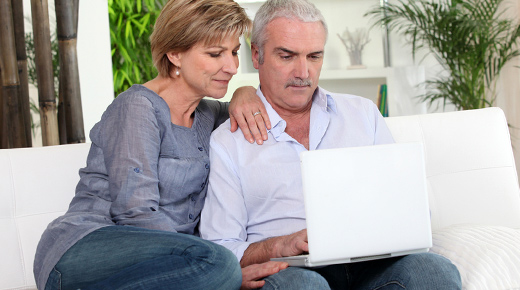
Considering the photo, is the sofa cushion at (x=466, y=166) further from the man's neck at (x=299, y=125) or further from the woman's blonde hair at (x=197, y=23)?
the woman's blonde hair at (x=197, y=23)

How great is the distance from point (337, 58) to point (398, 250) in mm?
3837

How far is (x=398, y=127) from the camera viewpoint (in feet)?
6.53

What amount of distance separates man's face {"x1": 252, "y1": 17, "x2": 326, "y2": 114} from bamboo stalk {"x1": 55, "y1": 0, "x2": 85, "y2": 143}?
0.88 metres

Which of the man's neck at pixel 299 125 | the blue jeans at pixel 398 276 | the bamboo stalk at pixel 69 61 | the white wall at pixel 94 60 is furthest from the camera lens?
the white wall at pixel 94 60

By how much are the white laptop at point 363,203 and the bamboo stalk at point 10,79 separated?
5.05ft

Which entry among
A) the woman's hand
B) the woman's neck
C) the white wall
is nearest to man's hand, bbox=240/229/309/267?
the woman's hand

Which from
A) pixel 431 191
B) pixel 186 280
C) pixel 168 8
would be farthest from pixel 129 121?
pixel 431 191

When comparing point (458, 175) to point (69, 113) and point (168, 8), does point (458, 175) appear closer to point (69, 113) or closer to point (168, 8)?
point (168, 8)

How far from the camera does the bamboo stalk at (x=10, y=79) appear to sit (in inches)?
88.9

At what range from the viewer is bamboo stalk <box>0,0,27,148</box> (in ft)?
7.41

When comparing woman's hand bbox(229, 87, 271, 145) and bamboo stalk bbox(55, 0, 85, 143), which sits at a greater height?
bamboo stalk bbox(55, 0, 85, 143)

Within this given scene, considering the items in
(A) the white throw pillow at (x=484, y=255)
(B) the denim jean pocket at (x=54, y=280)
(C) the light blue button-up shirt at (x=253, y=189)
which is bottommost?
(A) the white throw pillow at (x=484, y=255)

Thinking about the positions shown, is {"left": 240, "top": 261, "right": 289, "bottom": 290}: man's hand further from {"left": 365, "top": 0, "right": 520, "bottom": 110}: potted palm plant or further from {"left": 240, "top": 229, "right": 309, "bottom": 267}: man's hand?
{"left": 365, "top": 0, "right": 520, "bottom": 110}: potted palm plant

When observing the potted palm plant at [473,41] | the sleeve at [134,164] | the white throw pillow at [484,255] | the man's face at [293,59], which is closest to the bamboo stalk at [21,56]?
the sleeve at [134,164]
